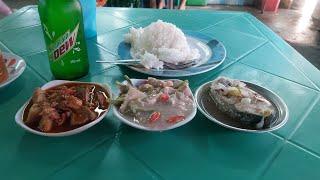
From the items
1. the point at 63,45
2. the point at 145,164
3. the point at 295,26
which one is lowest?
the point at 295,26

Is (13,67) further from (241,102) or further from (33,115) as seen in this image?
(241,102)

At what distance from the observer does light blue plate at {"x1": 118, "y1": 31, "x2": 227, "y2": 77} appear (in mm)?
830

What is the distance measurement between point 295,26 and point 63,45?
12.2 feet

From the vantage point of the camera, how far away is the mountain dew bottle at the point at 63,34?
721 mm

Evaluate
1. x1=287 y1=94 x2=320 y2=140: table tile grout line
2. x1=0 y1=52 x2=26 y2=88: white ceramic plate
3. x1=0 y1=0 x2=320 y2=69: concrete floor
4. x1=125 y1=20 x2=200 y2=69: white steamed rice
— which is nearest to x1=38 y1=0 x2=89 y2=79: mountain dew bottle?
x1=0 y1=52 x2=26 y2=88: white ceramic plate

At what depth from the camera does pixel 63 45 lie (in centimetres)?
75

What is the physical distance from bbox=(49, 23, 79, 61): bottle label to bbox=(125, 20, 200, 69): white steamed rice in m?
0.22

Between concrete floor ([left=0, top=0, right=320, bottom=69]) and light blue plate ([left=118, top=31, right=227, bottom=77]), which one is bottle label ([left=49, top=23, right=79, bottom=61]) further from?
concrete floor ([left=0, top=0, right=320, bottom=69])

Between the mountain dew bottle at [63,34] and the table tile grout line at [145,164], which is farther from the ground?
the mountain dew bottle at [63,34]

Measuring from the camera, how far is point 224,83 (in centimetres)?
73

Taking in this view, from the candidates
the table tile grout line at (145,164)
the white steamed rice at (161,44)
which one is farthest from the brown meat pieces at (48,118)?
the white steamed rice at (161,44)

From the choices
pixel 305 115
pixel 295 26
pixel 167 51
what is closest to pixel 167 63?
pixel 167 51

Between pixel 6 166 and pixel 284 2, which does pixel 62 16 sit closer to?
pixel 6 166

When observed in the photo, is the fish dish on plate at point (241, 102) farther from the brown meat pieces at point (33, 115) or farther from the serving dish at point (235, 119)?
the brown meat pieces at point (33, 115)
